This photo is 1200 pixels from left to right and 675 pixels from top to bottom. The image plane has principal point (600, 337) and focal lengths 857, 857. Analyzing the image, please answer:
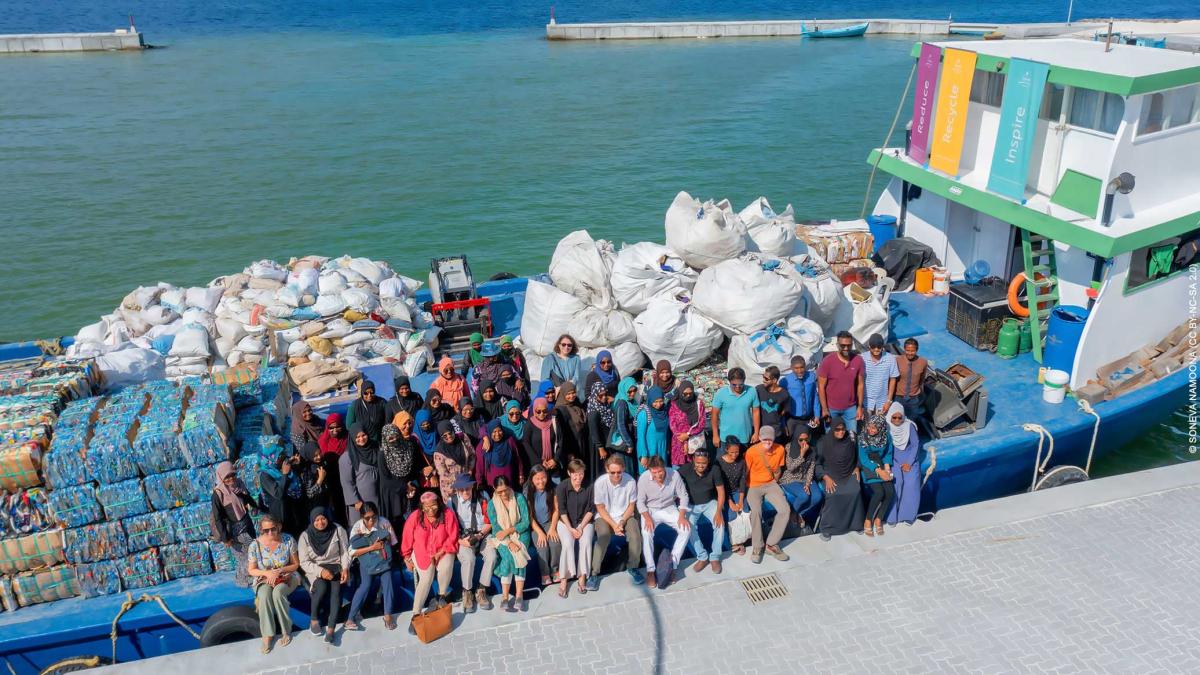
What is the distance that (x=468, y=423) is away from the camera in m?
6.97

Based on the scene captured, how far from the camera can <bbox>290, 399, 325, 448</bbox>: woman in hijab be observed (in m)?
7.12

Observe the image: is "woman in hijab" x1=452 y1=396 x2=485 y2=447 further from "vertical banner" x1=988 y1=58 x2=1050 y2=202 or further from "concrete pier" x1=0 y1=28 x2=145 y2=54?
"concrete pier" x1=0 y1=28 x2=145 y2=54

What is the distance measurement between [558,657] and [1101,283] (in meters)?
6.31

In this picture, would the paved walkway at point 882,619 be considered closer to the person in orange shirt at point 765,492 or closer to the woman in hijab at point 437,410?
the person in orange shirt at point 765,492

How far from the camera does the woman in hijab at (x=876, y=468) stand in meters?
7.07

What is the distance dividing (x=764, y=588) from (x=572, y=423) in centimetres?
203

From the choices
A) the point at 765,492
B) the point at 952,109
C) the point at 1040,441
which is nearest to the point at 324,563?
the point at 765,492

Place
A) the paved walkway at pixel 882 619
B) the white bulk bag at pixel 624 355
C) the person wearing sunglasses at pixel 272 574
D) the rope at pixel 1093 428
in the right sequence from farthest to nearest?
the white bulk bag at pixel 624 355 < the rope at pixel 1093 428 < the person wearing sunglasses at pixel 272 574 < the paved walkway at pixel 882 619

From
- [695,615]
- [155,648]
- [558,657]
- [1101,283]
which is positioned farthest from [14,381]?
[1101,283]

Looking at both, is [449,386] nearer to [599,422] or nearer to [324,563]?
[599,422]

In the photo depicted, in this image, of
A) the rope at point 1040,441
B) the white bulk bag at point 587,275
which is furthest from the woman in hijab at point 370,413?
the rope at point 1040,441

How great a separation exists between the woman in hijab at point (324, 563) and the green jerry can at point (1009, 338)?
704 cm

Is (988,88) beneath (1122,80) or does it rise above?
beneath

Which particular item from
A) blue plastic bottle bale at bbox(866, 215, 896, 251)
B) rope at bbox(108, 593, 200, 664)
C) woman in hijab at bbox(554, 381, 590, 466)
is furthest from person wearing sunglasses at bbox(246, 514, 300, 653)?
blue plastic bottle bale at bbox(866, 215, 896, 251)
